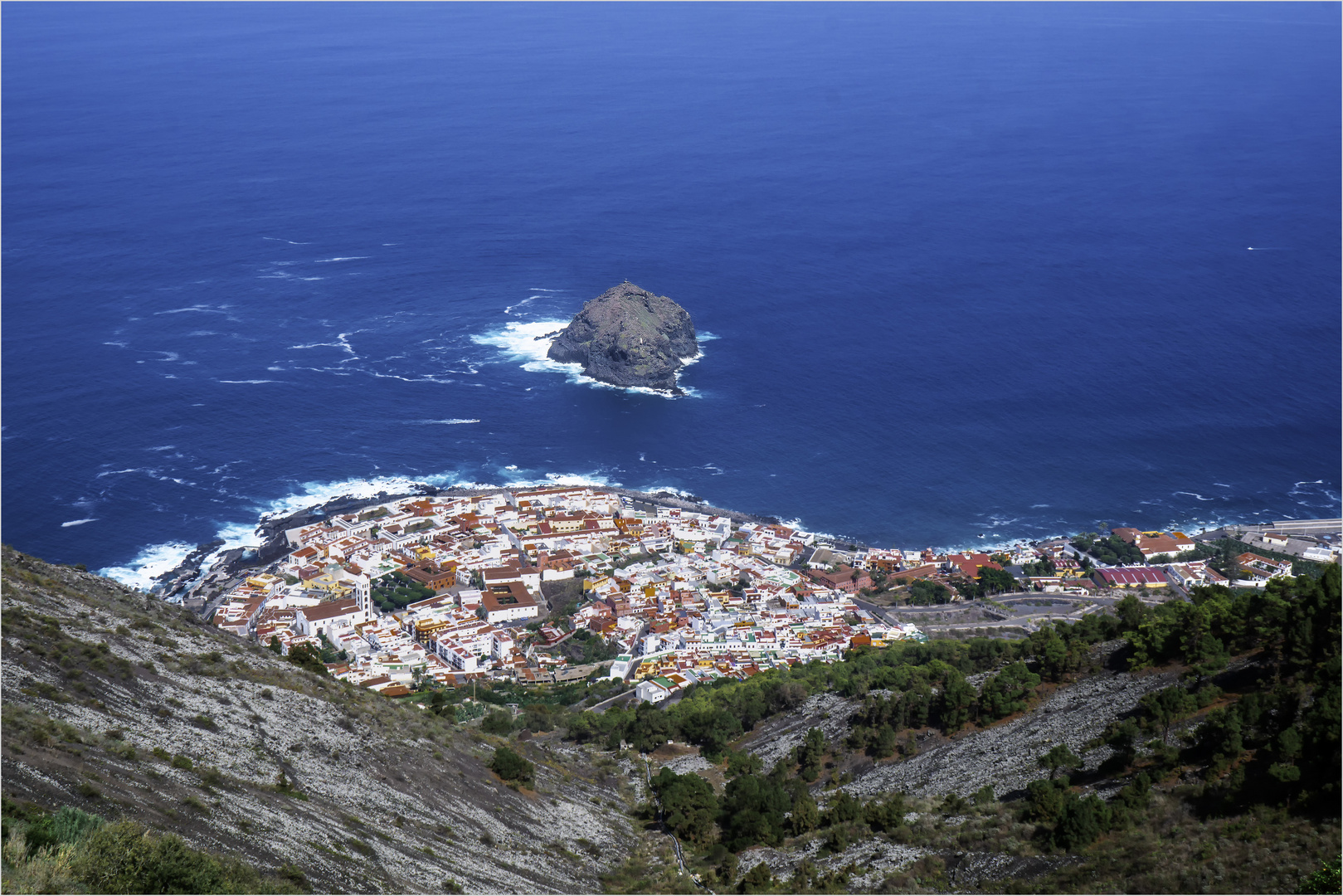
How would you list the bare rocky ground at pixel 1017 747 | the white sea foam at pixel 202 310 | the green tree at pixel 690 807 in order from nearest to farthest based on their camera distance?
the green tree at pixel 690 807 → the bare rocky ground at pixel 1017 747 → the white sea foam at pixel 202 310

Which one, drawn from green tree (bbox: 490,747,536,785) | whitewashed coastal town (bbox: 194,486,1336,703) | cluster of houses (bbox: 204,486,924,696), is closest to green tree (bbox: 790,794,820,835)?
green tree (bbox: 490,747,536,785)

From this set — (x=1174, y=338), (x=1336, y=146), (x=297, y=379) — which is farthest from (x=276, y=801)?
(x=1336, y=146)

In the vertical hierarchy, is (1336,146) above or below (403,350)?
above

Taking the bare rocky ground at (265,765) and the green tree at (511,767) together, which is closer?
the bare rocky ground at (265,765)

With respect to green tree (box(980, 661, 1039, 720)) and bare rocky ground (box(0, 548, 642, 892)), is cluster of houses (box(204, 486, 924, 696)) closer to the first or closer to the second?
green tree (box(980, 661, 1039, 720))

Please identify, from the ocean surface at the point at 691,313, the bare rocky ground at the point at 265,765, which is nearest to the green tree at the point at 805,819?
the bare rocky ground at the point at 265,765

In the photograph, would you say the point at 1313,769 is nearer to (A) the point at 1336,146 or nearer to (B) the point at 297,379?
(B) the point at 297,379

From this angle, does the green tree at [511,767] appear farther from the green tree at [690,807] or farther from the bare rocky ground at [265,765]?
the green tree at [690,807]

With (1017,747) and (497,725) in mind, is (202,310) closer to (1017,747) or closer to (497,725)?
(497,725)
